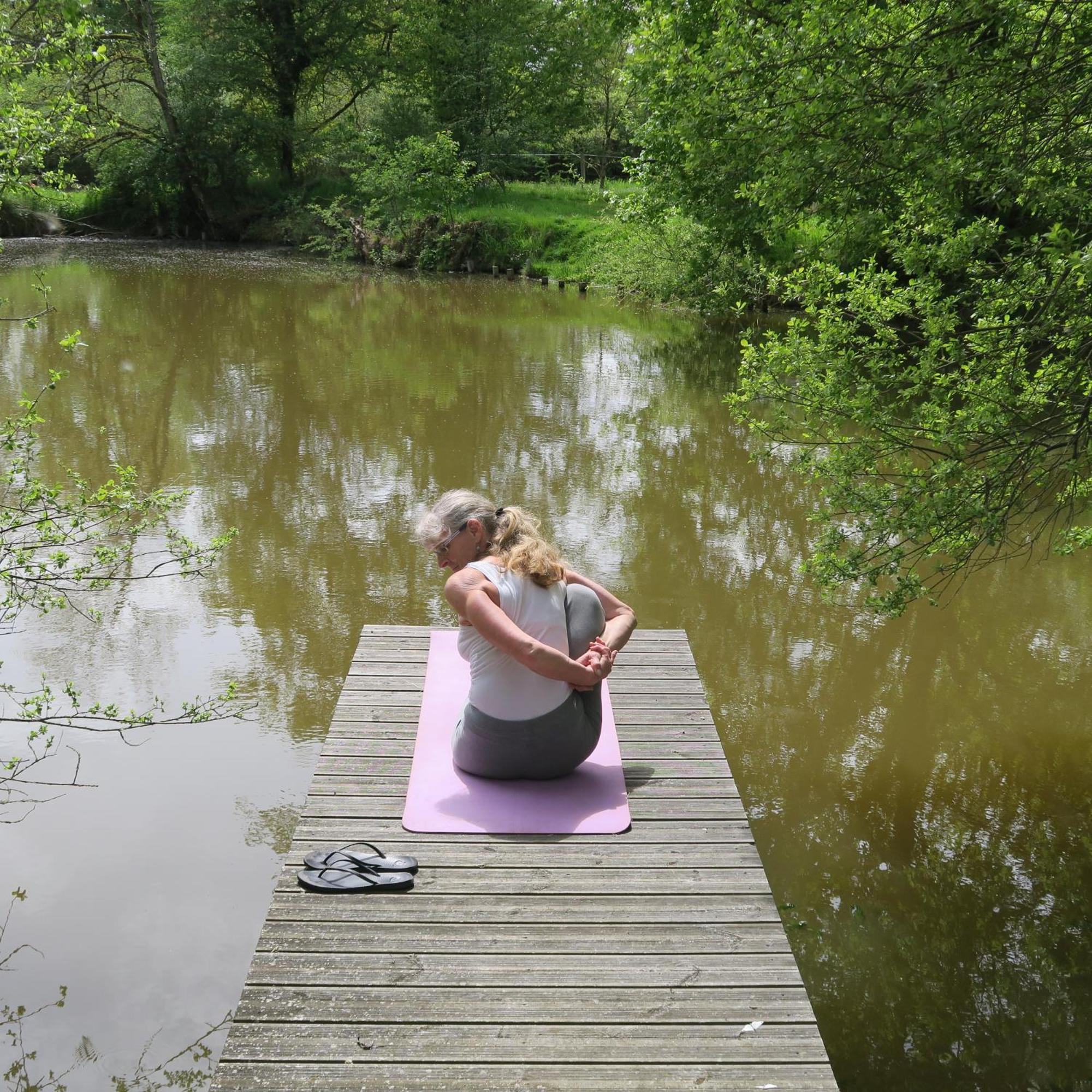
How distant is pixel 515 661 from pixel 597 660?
0.97 ft

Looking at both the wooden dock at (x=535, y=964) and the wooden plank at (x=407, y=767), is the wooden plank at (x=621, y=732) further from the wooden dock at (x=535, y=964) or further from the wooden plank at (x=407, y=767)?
the wooden dock at (x=535, y=964)

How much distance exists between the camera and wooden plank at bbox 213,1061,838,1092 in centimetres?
264

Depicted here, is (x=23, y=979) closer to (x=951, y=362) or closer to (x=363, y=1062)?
(x=363, y=1062)

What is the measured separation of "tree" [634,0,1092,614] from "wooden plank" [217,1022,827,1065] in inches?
105

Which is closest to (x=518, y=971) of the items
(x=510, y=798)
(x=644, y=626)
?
(x=510, y=798)

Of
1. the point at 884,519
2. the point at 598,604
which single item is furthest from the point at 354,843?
the point at 884,519

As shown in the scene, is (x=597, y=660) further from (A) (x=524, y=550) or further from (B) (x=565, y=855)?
→ (B) (x=565, y=855)

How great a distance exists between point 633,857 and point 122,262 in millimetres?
24916

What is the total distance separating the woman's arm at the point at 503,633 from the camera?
3805 mm

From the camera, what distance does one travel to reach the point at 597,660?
159 inches

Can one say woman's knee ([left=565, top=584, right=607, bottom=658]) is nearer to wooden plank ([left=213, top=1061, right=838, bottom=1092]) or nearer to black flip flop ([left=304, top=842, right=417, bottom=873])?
black flip flop ([left=304, top=842, right=417, bottom=873])

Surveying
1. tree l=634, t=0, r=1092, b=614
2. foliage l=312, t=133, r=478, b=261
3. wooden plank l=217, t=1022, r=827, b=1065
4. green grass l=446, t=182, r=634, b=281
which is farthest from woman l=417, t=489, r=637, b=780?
foliage l=312, t=133, r=478, b=261

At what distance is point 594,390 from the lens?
1409 cm

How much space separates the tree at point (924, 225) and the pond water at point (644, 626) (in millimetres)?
952
